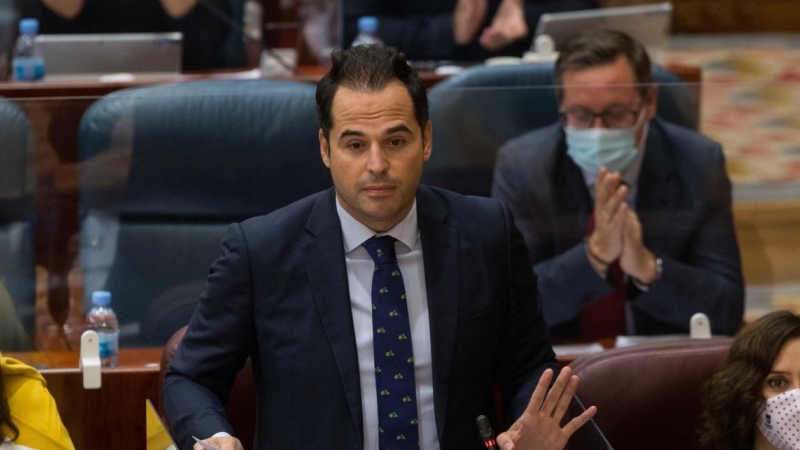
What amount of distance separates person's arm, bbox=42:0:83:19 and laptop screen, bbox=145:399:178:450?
2912 mm

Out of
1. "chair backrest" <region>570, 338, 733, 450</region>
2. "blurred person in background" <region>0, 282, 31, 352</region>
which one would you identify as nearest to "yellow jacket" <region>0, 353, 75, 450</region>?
"blurred person in background" <region>0, 282, 31, 352</region>

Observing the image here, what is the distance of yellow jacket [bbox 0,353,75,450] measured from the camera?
2229 millimetres

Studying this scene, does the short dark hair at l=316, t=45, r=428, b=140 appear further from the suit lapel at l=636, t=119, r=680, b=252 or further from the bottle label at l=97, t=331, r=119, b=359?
the suit lapel at l=636, t=119, r=680, b=252

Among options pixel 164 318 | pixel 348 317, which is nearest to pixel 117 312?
pixel 164 318

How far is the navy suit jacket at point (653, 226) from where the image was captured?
2.98m

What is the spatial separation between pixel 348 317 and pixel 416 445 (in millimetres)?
220

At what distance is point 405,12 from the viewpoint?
499cm

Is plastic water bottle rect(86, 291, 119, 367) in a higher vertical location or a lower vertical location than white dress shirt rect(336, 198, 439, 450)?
lower

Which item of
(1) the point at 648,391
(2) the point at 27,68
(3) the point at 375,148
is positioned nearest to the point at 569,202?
(1) the point at 648,391

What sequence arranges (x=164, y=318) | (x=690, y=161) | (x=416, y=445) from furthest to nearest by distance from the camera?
(x=690, y=161) < (x=164, y=318) < (x=416, y=445)

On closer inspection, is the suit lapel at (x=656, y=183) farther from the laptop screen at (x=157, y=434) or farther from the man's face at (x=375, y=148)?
the laptop screen at (x=157, y=434)

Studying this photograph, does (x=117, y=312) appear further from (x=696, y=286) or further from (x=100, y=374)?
(x=696, y=286)

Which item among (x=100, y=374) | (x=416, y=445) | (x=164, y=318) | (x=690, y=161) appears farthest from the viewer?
(x=690, y=161)

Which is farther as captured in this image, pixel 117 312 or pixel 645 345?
pixel 117 312
